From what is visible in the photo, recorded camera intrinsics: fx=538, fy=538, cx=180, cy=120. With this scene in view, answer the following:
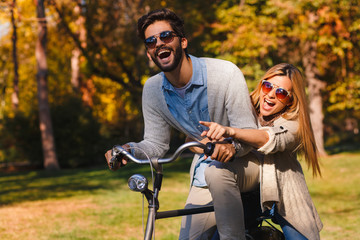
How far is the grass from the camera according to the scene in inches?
303

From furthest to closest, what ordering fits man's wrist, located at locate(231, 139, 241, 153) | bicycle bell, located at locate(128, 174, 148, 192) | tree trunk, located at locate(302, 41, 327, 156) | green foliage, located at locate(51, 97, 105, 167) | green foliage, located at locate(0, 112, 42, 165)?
1. green foliage, located at locate(51, 97, 105, 167)
2. tree trunk, located at locate(302, 41, 327, 156)
3. green foliage, located at locate(0, 112, 42, 165)
4. man's wrist, located at locate(231, 139, 241, 153)
5. bicycle bell, located at locate(128, 174, 148, 192)

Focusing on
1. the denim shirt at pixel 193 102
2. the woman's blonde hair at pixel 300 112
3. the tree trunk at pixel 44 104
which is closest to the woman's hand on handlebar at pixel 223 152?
the denim shirt at pixel 193 102

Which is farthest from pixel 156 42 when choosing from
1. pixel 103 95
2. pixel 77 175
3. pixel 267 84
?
pixel 103 95

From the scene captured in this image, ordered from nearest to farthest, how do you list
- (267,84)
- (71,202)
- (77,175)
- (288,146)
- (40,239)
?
(288,146) < (267,84) < (40,239) < (71,202) < (77,175)

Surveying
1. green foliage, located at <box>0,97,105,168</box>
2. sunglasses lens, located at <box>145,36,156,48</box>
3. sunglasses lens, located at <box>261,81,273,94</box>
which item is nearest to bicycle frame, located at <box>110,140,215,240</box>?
sunglasses lens, located at <box>145,36,156,48</box>

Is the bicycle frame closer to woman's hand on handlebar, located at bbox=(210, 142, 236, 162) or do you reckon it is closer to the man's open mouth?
woman's hand on handlebar, located at bbox=(210, 142, 236, 162)

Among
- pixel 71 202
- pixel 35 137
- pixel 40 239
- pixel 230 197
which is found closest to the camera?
pixel 230 197

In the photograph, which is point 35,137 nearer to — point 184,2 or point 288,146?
point 184,2

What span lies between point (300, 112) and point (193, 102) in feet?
2.35

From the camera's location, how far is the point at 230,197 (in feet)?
10.0

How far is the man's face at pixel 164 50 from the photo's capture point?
11.3 ft

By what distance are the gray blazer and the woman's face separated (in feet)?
0.65

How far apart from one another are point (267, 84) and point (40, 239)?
15.5 ft

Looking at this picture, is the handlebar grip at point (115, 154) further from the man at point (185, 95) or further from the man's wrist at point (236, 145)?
the man's wrist at point (236, 145)
